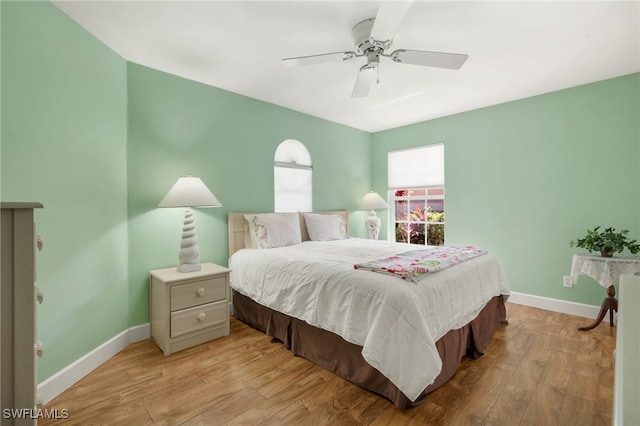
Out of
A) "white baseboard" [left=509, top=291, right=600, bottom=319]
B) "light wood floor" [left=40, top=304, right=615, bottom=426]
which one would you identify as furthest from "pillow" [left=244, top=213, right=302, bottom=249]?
"white baseboard" [left=509, top=291, right=600, bottom=319]

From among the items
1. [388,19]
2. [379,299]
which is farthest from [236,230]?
[388,19]

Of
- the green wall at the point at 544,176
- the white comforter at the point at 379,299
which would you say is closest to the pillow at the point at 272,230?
the white comforter at the point at 379,299

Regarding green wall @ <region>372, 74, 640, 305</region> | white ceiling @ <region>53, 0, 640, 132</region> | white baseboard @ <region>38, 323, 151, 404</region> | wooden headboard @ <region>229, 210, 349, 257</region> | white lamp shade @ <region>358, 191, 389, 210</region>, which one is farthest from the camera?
white lamp shade @ <region>358, 191, 389, 210</region>

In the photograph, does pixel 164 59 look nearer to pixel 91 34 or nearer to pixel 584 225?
pixel 91 34

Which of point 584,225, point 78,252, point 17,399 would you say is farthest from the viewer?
point 584,225

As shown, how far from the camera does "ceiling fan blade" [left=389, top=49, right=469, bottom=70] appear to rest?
74.2 inches

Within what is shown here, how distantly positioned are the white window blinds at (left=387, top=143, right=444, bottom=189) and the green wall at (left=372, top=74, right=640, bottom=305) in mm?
160

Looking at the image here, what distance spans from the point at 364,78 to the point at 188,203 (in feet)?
5.82

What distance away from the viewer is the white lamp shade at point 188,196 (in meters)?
2.37

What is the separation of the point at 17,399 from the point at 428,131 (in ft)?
15.0

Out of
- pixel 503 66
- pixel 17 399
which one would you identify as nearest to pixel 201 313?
pixel 17 399

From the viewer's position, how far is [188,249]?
2494 millimetres

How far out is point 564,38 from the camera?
2.17 meters

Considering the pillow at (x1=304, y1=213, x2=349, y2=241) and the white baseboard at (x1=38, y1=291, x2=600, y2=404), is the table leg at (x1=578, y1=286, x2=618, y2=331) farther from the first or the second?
the pillow at (x1=304, y1=213, x2=349, y2=241)
